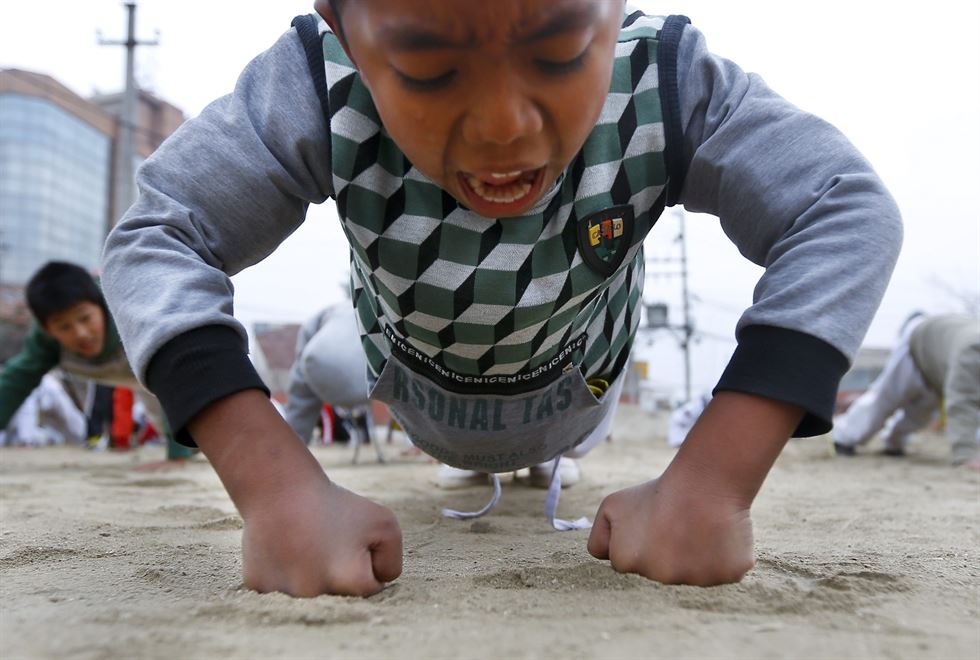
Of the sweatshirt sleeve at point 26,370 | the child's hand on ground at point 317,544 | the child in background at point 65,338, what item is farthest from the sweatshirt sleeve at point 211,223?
the sweatshirt sleeve at point 26,370

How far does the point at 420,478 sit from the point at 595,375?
180 cm

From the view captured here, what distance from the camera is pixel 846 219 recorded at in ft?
2.97

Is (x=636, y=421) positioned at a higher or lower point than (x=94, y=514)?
lower

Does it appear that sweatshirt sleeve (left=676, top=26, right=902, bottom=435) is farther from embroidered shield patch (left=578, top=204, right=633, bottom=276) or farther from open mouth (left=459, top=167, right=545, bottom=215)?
open mouth (left=459, top=167, right=545, bottom=215)

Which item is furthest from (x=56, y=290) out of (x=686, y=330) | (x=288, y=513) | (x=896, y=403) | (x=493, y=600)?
(x=686, y=330)

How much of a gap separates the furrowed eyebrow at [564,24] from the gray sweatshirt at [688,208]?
1.12 ft

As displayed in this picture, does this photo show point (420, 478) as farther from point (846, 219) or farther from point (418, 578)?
point (846, 219)

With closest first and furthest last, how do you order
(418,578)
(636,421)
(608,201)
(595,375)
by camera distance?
(418,578) → (608,201) → (595,375) → (636,421)

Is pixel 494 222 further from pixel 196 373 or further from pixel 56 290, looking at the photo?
pixel 56 290

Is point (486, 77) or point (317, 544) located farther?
point (317, 544)

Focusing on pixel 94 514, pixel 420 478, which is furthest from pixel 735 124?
pixel 420 478

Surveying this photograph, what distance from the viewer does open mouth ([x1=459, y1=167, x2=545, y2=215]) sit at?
0.83 metres

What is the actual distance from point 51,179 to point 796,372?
72.2 ft

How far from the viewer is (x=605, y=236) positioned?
1094 millimetres
